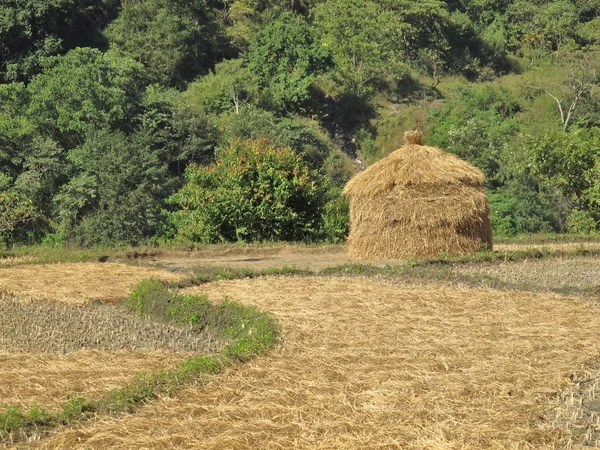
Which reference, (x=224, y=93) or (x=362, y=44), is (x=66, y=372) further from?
(x=362, y=44)

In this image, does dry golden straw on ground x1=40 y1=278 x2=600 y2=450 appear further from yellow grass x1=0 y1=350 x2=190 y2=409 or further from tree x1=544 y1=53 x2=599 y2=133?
tree x1=544 y1=53 x2=599 y2=133

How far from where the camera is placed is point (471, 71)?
45.5 meters

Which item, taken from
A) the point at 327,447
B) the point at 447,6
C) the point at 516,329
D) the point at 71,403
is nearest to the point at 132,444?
the point at 71,403

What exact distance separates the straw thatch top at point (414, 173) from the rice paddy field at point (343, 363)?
379 cm

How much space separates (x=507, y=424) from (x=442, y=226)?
446 inches

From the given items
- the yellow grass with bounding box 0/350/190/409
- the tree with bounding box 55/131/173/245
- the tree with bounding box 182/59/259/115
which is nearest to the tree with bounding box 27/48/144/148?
the tree with bounding box 55/131/173/245

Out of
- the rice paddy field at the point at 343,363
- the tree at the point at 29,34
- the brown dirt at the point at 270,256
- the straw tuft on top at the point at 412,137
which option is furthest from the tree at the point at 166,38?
the rice paddy field at the point at 343,363

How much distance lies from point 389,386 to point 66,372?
9.66 feet

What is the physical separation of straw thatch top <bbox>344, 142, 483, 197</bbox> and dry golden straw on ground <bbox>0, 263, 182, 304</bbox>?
5008 millimetres

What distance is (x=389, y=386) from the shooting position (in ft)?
22.7

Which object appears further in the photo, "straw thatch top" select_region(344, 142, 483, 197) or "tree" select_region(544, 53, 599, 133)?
"tree" select_region(544, 53, 599, 133)

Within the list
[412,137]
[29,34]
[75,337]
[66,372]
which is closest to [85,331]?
[75,337]

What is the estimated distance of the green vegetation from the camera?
6105mm

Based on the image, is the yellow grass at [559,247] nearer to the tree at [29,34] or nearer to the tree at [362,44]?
the tree at [29,34]
